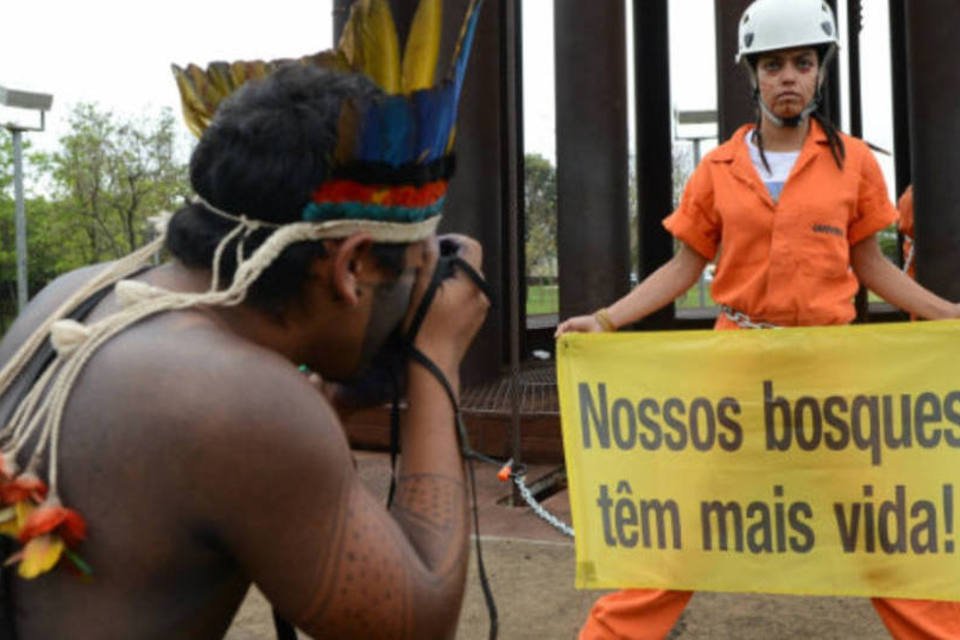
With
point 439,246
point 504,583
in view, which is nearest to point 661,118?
point 504,583

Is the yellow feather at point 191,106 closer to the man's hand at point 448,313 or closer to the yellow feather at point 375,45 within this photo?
the yellow feather at point 375,45

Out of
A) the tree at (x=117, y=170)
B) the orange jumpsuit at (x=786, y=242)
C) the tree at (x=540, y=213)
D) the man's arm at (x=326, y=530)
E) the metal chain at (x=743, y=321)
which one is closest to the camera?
the man's arm at (x=326, y=530)

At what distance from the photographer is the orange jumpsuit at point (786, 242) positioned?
330 centimetres

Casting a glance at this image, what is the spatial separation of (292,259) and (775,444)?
2.28 m

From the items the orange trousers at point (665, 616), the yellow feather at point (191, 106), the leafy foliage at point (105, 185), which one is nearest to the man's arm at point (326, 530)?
the yellow feather at point (191, 106)

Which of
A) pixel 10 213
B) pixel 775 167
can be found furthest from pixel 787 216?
pixel 10 213

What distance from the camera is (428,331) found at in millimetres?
1766

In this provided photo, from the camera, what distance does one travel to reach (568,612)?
169 inches

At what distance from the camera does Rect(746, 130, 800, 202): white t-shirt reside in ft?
11.1

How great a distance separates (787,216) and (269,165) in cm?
212

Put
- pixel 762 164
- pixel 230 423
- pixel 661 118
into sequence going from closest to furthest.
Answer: pixel 230 423 < pixel 762 164 < pixel 661 118

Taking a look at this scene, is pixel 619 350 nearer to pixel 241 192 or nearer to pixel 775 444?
pixel 775 444

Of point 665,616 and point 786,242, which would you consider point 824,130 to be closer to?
point 786,242

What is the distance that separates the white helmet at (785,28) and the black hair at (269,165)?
6.86 ft
